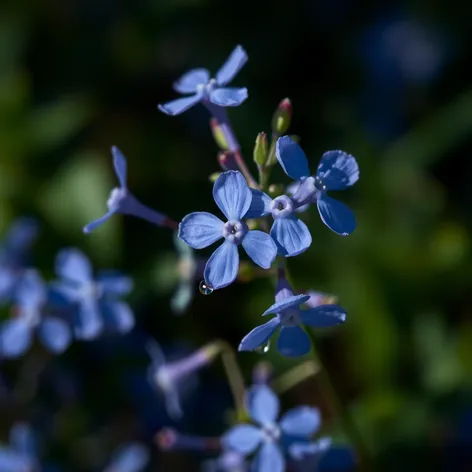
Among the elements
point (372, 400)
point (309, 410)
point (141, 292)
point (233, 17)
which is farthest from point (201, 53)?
point (309, 410)

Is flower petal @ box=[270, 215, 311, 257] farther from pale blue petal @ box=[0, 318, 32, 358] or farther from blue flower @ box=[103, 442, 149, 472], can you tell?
blue flower @ box=[103, 442, 149, 472]

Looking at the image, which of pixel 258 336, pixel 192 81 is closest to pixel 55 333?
pixel 192 81

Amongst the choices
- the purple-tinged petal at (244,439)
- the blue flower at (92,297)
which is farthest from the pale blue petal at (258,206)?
the blue flower at (92,297)

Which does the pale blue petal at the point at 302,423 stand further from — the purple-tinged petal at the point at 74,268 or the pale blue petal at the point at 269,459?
the purple-tinged petal at the point at 74,268

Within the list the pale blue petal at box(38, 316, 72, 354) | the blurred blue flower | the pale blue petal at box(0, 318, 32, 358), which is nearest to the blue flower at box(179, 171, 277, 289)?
the pale blue petal at box(38, 316, 72, 354)

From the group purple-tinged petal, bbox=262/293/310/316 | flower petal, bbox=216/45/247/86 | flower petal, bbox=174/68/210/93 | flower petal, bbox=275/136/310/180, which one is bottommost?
purple-tinged petal, bbox=262/293/310/316

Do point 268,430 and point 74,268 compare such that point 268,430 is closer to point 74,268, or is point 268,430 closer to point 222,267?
point 222,267
